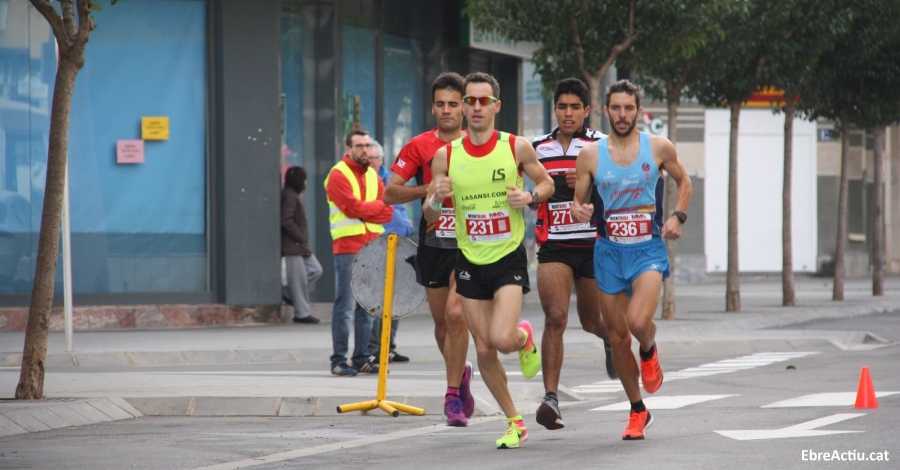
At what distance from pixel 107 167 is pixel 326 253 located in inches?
145

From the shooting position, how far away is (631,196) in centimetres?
1090

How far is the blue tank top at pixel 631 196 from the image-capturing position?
10.9 meters

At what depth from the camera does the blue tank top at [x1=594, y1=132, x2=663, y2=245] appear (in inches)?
429

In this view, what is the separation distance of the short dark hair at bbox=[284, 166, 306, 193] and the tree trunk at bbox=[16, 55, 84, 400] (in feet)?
34.0

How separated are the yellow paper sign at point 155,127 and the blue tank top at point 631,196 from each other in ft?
42.6

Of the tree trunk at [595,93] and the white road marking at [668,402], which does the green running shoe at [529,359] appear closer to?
the white road marking at [668,402]

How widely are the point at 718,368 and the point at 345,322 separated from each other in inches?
143

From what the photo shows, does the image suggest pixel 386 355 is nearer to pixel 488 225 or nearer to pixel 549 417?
pixel 549 417

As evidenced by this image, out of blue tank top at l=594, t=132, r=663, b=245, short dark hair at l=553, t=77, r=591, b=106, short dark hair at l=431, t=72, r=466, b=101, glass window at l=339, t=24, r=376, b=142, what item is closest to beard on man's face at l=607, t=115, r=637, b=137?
blue tank top at l=594, t=132, r=663, b=245

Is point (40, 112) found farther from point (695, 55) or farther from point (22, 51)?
point (695, 55)

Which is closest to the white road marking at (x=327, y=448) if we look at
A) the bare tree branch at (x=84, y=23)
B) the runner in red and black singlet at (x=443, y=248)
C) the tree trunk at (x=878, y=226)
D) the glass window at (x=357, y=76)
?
the runner in red and black singlet at (x=443, y=248)

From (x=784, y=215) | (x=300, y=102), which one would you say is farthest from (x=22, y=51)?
(x=784, y=215)

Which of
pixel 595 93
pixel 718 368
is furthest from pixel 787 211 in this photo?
pixel 718 368

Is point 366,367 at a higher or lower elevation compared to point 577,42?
lower
